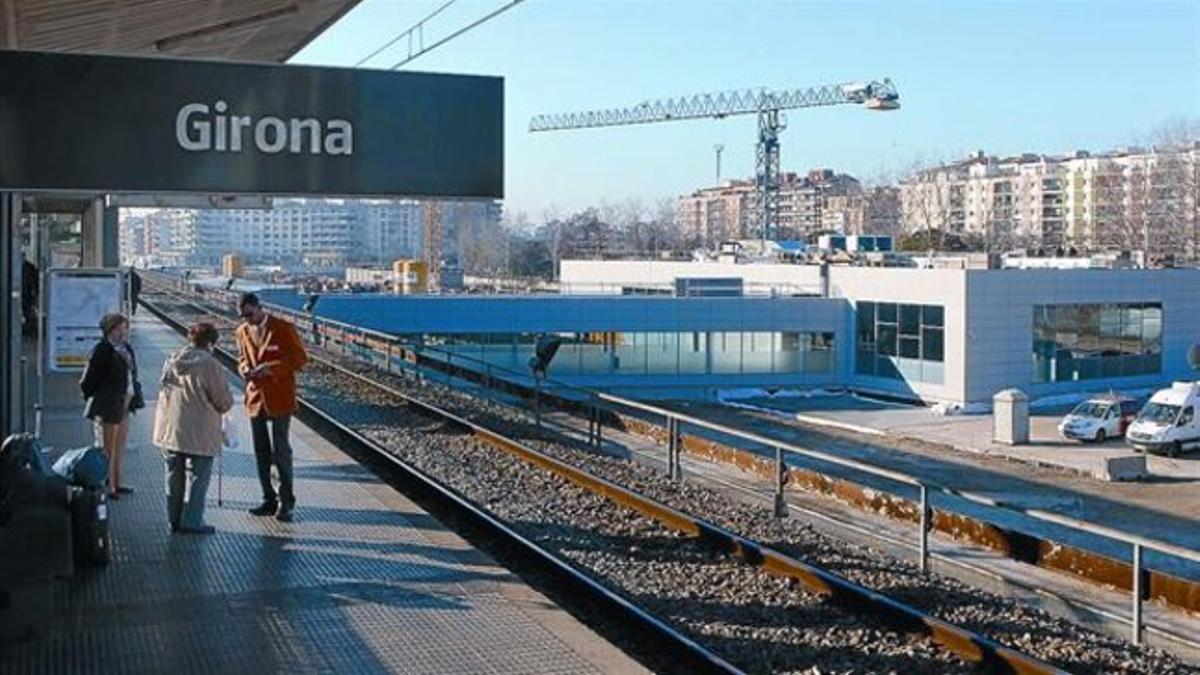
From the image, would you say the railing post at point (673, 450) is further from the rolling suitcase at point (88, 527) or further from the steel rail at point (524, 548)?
the rolling suitcase at point (88, 527)

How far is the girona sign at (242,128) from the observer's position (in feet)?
15.3

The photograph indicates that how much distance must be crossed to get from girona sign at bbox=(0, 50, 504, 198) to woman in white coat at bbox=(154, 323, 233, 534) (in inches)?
156

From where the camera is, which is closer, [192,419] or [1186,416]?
[192,419]

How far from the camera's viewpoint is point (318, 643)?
21.5 feet

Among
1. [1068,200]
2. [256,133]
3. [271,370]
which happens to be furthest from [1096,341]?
[1068,200]

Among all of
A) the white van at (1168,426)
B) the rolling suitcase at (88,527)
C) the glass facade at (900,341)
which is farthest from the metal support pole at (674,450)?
the glass facade at (900,341)

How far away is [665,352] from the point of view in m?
51.8

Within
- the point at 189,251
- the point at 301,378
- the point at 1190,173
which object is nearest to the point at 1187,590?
the point at 301,378

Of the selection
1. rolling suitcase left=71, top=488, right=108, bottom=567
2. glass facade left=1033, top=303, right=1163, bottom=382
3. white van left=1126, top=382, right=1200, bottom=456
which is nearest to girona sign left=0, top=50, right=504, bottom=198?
rolling suitcase left=71, top=488, right=108, bottom=567

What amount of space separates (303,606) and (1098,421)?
3518cm

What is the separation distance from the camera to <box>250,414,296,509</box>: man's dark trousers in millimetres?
9422

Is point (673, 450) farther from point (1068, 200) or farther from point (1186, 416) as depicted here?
point (1068, 200)

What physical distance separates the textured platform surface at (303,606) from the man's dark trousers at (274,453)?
0.72 feet

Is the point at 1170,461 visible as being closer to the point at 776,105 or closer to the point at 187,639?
the point at 187,639
